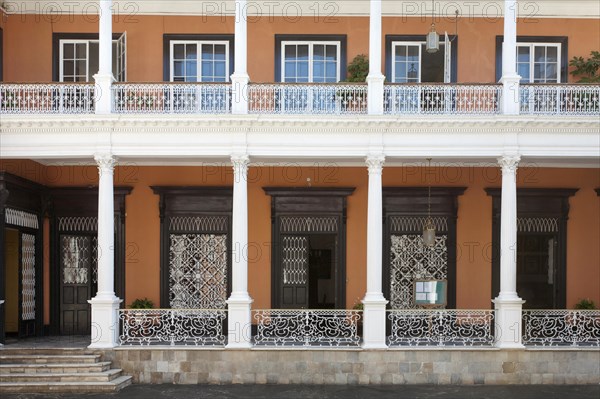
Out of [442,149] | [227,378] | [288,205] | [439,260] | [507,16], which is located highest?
[507,16]

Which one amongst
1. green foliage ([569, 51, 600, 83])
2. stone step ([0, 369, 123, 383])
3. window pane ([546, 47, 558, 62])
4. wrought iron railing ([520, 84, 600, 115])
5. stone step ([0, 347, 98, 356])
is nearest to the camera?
stone step ([0, 369, 123, 383])

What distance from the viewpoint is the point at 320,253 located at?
56.7ft

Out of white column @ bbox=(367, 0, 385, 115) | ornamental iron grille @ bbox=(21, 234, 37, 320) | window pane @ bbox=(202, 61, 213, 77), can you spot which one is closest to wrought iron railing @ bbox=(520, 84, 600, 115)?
white column @ bbox=(367, 0, 385, 115)

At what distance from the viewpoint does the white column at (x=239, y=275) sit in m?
14.0

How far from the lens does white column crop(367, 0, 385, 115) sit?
1427 cm

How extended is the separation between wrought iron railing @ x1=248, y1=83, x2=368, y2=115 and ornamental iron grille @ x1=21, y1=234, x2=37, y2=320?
626 cm

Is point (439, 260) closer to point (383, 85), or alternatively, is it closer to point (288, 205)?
point (288, 205)

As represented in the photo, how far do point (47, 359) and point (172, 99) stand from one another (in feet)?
18.5

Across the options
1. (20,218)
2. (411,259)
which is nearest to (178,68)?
(20,218)

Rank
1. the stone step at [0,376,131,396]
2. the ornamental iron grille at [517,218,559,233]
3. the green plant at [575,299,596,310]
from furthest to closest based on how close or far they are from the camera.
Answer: the ornamental iron grille at [517,218,559,233] < the green plant at [575,299,596,310] < the stone step at [0,376,131,396]

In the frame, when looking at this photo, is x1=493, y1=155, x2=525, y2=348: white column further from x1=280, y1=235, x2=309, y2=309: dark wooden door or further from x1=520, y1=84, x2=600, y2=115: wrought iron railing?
x1=280, y1=235, x2=309, y2=309: dark wooden door

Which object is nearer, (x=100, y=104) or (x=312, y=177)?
(x=100, y=104)

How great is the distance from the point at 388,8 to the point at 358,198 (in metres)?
4.59

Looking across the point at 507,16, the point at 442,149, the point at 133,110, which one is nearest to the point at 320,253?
the point at 442,149
